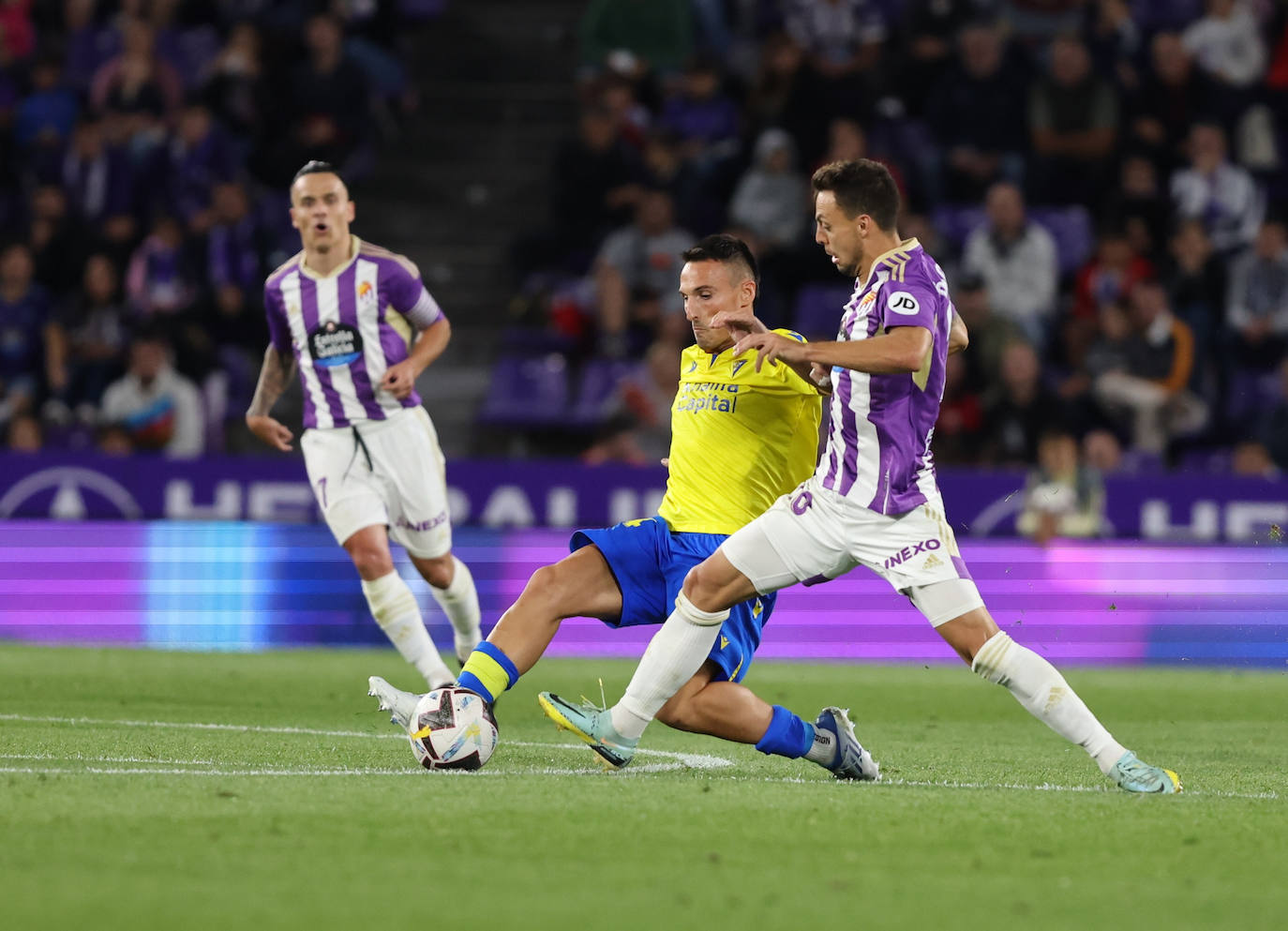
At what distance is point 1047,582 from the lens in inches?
530

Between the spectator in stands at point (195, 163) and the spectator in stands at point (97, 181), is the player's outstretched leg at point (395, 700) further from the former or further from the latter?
the spectator in stands at point (97, 181)

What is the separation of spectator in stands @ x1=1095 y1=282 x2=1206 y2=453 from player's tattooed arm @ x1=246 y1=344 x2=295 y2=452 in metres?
8.43

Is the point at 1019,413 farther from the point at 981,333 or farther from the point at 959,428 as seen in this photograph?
the point at 981,333

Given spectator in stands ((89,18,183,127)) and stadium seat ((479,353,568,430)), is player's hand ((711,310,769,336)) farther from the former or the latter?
spectator in stands ((89,18,183,127))

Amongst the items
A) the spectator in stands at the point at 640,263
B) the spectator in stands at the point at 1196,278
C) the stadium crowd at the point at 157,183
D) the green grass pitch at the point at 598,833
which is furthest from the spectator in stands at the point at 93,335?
the spectator in stands at the point at 1196,278

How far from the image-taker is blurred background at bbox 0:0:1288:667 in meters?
13.7

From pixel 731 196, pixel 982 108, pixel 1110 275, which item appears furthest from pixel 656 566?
pixel 982 108

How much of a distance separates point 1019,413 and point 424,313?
7257 mm

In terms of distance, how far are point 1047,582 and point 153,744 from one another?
7.61 metres

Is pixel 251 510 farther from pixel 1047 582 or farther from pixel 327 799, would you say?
pixel 327 799

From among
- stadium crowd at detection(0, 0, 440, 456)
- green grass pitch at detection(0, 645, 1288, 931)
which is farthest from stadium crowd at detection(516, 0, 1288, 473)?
green grass pitch at detection(0, 645, 1288, 931)

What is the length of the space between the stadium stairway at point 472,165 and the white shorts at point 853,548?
10471 mm

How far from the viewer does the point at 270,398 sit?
9195 mm

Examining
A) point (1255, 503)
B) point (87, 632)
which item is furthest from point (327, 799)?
point (1255, 503)
